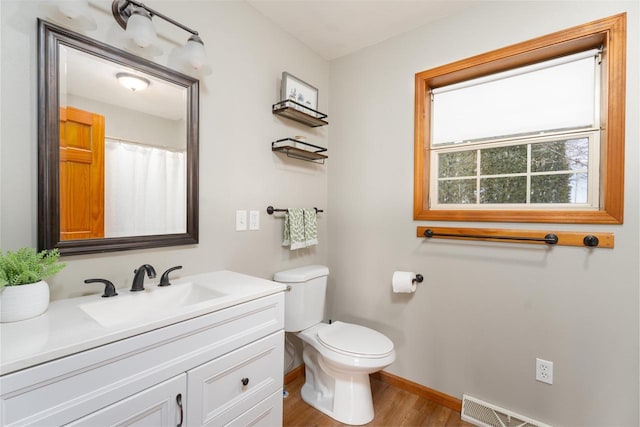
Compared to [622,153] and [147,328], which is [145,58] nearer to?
[147,328]

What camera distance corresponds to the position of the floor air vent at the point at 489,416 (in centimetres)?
157

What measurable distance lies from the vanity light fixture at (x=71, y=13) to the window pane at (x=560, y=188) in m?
2.23

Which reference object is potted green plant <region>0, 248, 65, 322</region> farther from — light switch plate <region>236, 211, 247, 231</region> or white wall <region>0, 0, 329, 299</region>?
light switch plate <region>236, 211, 247, 231</region>

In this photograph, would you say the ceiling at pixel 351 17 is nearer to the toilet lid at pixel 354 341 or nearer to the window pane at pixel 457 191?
the window pane at pixel 457 191

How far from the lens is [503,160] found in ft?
5.73

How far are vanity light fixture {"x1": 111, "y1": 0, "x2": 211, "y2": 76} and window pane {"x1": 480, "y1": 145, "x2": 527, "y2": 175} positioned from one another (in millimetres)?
1677

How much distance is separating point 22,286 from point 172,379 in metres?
0.54

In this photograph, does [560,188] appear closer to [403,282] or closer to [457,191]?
[457,191]

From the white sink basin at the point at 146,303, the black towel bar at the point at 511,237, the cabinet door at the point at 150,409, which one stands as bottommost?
the cabinet door at the point at 150,409

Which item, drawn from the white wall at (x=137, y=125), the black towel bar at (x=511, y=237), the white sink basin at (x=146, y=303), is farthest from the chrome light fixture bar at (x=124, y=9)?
the black towel bar at (x=511, y=237)

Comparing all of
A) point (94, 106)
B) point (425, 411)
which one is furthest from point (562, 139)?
point (94, 106)

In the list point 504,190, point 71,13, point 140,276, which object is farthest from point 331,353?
point 71,13

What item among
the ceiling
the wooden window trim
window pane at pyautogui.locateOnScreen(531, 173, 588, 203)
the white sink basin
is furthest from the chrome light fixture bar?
window pane at pyautogui.locateOnScreen(531, 173, 588, 203)

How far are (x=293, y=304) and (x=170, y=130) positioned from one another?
1.21m
